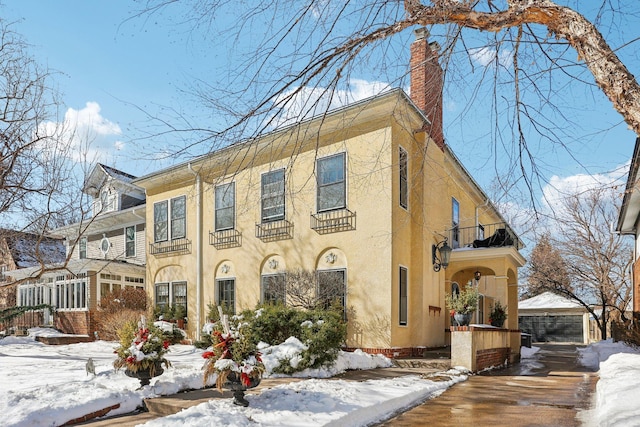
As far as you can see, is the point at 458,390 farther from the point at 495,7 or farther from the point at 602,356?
the point at 602,356

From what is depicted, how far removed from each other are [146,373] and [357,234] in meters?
7.48

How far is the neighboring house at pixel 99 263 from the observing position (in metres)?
21.3

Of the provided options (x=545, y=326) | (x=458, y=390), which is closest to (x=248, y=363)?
(x=458, y=390)

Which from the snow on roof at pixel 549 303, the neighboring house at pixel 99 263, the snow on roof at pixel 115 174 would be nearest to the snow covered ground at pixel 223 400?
the neighboring house at pixel 99 263

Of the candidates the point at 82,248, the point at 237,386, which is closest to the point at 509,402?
the point at 237,386

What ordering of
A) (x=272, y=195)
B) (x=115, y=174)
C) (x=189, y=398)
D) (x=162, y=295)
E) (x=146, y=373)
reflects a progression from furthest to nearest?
Answer: (x=115, y=174), (x=162, y=295), (x=272, y=195), (x=146, y=373), (x=189, y=398)

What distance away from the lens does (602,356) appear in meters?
14.6

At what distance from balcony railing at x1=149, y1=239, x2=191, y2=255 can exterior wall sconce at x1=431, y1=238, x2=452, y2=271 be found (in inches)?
351

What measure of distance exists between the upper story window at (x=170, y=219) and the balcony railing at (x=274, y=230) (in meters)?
4.07

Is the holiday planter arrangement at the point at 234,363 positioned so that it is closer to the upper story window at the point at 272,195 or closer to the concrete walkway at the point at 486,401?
the concrete walkway at the point at 486,401

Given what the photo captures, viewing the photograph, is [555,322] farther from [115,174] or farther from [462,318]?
[115,174]

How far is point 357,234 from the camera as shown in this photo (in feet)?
46.5

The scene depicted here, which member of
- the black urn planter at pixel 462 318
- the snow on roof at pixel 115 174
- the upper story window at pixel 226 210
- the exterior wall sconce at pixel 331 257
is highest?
the snow on roof at pixel 115 174

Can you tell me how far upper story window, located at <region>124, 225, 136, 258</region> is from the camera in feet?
75.7
